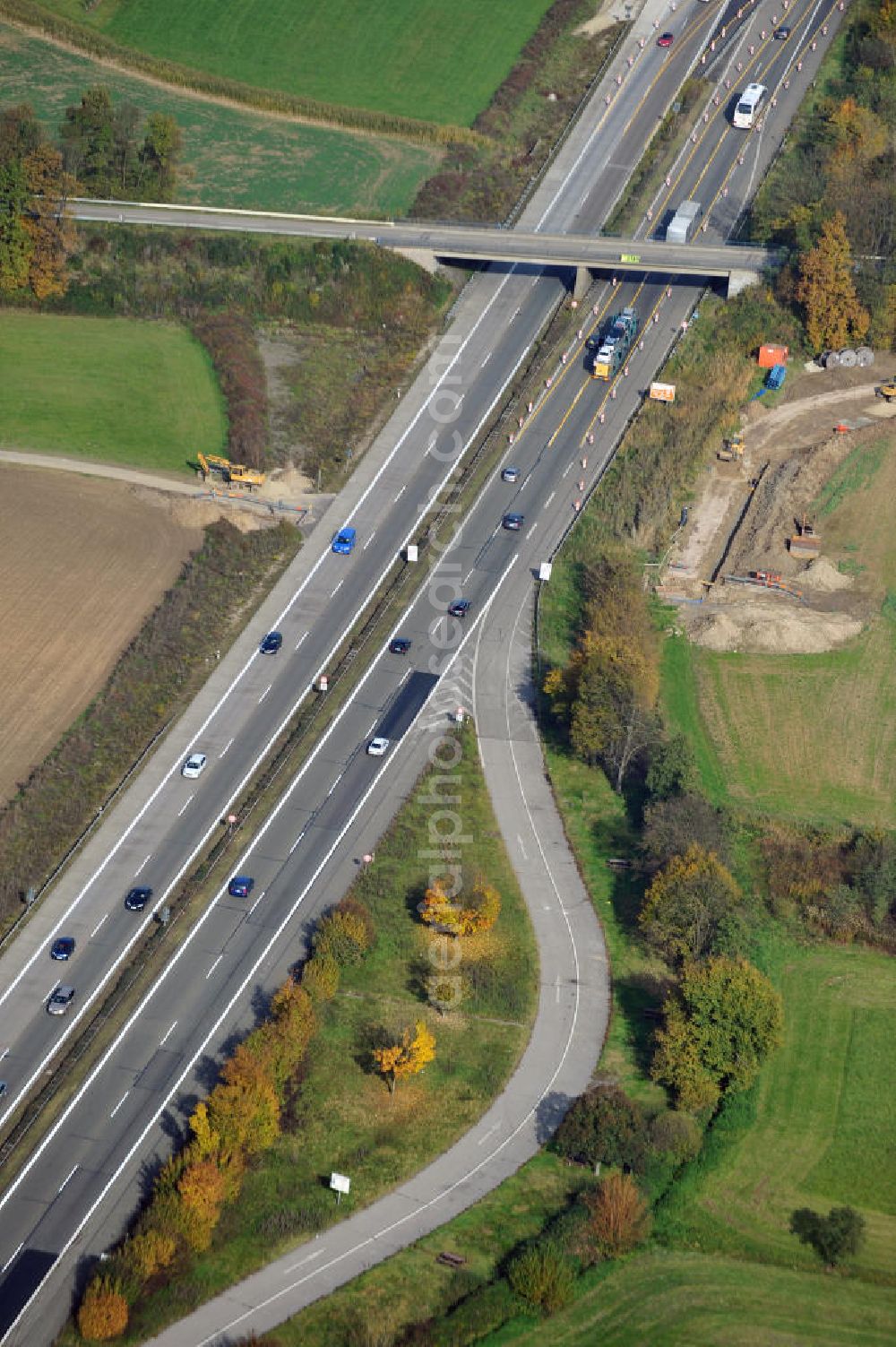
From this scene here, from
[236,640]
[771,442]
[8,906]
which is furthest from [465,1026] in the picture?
[771,442]

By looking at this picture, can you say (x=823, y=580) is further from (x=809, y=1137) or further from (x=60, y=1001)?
(x=60, y=1001)

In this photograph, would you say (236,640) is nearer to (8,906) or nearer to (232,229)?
(8,906)

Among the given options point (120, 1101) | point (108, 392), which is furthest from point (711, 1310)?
point (108, 392)

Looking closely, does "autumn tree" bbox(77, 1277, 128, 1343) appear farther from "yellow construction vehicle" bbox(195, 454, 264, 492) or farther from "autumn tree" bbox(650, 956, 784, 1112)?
"yellow construction vehicle" bbox(195, 454, 264, 492)

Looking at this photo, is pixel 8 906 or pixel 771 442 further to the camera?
pixel 771 442

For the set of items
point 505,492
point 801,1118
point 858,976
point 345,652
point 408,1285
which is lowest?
point 408,1285

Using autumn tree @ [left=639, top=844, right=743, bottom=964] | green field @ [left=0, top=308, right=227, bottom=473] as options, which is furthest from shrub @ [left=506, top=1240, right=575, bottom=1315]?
green field @ [left=0, top=308, right=227, bottom=473]

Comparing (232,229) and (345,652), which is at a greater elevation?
(232,229)

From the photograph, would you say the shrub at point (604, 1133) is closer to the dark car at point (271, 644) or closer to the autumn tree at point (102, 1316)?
the autumn tree at point (102, 1316)
